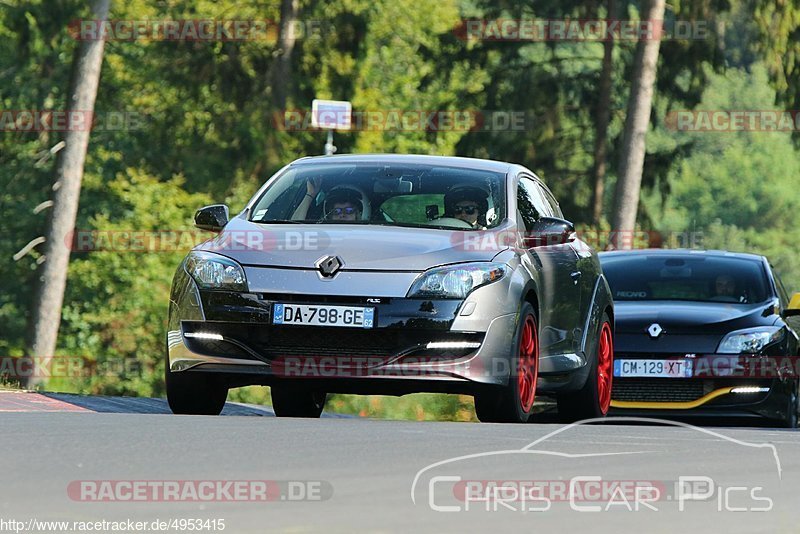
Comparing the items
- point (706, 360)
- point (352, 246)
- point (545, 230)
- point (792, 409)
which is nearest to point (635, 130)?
point (792, 409)

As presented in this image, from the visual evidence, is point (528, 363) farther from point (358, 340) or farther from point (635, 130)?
point (635, 130)

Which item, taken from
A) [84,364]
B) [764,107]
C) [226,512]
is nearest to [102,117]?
[84,364]

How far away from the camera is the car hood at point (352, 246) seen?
10516 millimetres

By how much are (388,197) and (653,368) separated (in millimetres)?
3638

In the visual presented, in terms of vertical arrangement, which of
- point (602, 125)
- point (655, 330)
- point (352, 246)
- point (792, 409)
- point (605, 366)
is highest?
point (352, 246)

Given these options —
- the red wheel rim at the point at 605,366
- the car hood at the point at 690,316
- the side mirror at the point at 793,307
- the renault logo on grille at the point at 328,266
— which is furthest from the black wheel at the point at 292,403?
the side mirror at the point at 793,307

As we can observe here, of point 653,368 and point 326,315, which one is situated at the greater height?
point 326,315

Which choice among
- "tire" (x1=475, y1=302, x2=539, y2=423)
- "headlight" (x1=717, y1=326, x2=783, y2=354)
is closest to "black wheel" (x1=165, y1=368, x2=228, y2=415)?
"tire" (x1=475, y1=302, x2=539, y2=423)

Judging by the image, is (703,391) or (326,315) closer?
(326,315)

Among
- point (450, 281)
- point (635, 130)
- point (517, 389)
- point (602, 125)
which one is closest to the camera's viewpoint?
point (450, 281)

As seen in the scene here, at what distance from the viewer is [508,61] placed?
150ft

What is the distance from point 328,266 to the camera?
34.3 ft

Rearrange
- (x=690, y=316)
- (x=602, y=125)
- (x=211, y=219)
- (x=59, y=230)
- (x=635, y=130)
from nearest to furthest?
(x=211, y=219) < (x=690, y=316) < (x=635, y=130) < (x=59, y=230) < (x=602, y=125)

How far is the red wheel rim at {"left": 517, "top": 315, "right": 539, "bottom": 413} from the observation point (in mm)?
11070
